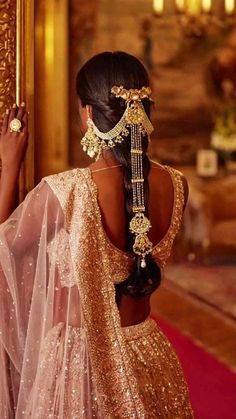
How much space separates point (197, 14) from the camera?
28.6 ft

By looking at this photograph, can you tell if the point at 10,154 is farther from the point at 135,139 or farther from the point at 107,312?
the point at 107,312

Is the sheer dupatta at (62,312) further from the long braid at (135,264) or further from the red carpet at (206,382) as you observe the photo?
the red carpet at (206,382)

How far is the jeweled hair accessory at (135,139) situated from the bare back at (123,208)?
43 millimetres

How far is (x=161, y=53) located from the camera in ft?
30.5

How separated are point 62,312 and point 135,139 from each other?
1.68ft

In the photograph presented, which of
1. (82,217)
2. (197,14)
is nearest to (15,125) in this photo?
(82,217)

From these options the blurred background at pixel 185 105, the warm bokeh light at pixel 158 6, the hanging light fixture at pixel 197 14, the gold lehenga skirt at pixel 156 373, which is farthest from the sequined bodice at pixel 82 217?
the warm bokeh light at pixel 158 6

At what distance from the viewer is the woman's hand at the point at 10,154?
2.26 m

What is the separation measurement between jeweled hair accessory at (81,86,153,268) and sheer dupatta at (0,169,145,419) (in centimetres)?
10

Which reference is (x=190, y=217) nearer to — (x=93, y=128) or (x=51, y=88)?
(x=51, y=88)

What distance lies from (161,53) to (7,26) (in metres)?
7.09

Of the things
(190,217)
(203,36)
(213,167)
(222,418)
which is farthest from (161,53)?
(222,418)

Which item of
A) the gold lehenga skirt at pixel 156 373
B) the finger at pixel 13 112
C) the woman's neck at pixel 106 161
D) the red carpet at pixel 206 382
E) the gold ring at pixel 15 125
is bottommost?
the red carpet at pixel 206 382

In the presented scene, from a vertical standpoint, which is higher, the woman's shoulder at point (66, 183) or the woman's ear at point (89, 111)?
the woman's ear at point (89, 111)
